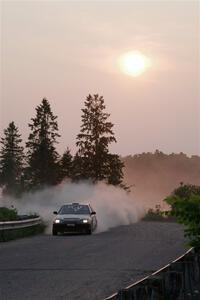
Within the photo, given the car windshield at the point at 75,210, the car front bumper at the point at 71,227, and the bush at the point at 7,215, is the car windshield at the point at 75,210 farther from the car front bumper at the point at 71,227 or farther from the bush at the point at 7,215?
the bush at the point at 7,215

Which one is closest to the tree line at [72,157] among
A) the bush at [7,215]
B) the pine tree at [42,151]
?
the pine tree at [42,151]

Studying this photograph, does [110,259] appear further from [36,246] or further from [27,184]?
[27,184]

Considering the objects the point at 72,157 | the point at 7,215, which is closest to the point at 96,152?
the point at 72,157

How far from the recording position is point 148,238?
27469 mm

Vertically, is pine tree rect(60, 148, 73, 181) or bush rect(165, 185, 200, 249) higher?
pine tree rect(60, 148, 73, 181)

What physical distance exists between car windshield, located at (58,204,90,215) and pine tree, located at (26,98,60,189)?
5687 cm

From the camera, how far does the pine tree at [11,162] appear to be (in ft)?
336

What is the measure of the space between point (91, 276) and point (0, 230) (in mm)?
13121

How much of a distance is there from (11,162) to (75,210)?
236 ft

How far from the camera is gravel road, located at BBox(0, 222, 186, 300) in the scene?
12.8 m

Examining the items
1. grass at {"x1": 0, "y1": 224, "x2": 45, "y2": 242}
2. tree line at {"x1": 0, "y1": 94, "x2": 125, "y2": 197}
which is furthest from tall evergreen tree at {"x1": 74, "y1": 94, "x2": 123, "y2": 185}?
grass at {"x1": 0, "y1": 224, "x2": 45, "y2": 242}

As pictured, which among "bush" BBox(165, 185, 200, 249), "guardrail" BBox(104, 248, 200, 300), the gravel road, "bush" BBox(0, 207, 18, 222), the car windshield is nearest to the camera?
"guardrail" BBox(104, 248, 200, 300)

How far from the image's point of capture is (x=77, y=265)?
56.9 feet

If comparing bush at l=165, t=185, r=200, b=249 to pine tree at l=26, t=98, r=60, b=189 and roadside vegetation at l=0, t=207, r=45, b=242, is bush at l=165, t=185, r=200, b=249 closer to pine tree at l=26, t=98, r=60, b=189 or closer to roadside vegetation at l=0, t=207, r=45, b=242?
roadside vegetation at l=0, t=207, r=45, b=242
